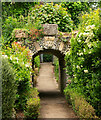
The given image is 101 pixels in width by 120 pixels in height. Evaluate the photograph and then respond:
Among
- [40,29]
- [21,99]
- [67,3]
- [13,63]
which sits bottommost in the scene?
[21,99]

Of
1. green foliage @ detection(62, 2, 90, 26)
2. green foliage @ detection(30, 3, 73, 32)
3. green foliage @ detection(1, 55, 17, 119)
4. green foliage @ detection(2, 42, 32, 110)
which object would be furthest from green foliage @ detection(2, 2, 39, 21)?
green foliage @ detection(1, 55, 17, 119)

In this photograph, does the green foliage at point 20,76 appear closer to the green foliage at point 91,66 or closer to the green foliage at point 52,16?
the green foliage at point 91,66

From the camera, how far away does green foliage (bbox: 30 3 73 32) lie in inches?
357

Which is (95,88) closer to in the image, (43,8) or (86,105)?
(86,105)

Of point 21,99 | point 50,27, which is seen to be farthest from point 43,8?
point 21,99

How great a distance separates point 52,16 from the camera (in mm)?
9070

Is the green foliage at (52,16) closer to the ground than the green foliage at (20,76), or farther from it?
farther from it

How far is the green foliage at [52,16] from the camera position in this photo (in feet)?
29.8

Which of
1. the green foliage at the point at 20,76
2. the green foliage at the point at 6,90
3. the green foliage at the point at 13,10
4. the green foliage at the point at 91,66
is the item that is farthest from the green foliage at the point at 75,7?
the green foliage at the point at 6,90

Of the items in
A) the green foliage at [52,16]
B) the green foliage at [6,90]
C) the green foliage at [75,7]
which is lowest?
the green foliage at [6,90]

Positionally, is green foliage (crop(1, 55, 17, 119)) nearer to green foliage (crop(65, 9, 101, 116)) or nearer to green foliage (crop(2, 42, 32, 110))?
green foliage (crop(2, 42, 32, 110))

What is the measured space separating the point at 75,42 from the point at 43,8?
3462mm

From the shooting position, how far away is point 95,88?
16.9 ft

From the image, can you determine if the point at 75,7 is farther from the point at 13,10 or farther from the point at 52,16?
the point at 13,10
